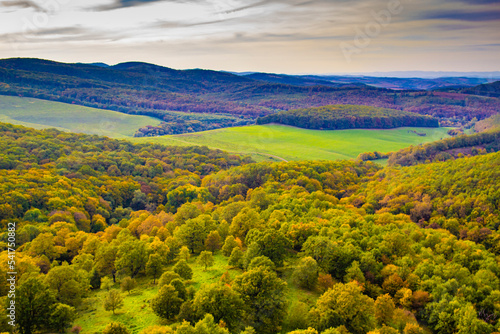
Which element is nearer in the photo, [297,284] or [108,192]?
[297,284]

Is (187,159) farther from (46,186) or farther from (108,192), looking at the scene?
(46,186)

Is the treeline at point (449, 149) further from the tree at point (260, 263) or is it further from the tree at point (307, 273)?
the tree at point (260, 263)

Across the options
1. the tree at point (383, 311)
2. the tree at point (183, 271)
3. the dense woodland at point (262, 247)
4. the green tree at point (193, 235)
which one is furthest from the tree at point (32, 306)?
the tree at point (383, 311)

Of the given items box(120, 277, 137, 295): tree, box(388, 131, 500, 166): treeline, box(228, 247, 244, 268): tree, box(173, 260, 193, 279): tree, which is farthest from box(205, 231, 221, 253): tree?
box(388, 131, 500, 166): treeline

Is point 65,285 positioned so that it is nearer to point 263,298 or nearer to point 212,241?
point 212,241

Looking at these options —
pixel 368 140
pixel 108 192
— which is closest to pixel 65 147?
pixel 108 192

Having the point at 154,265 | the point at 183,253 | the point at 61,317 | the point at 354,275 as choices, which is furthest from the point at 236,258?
the point at 61,317

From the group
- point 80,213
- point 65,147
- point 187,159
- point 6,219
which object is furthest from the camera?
point 187,159
